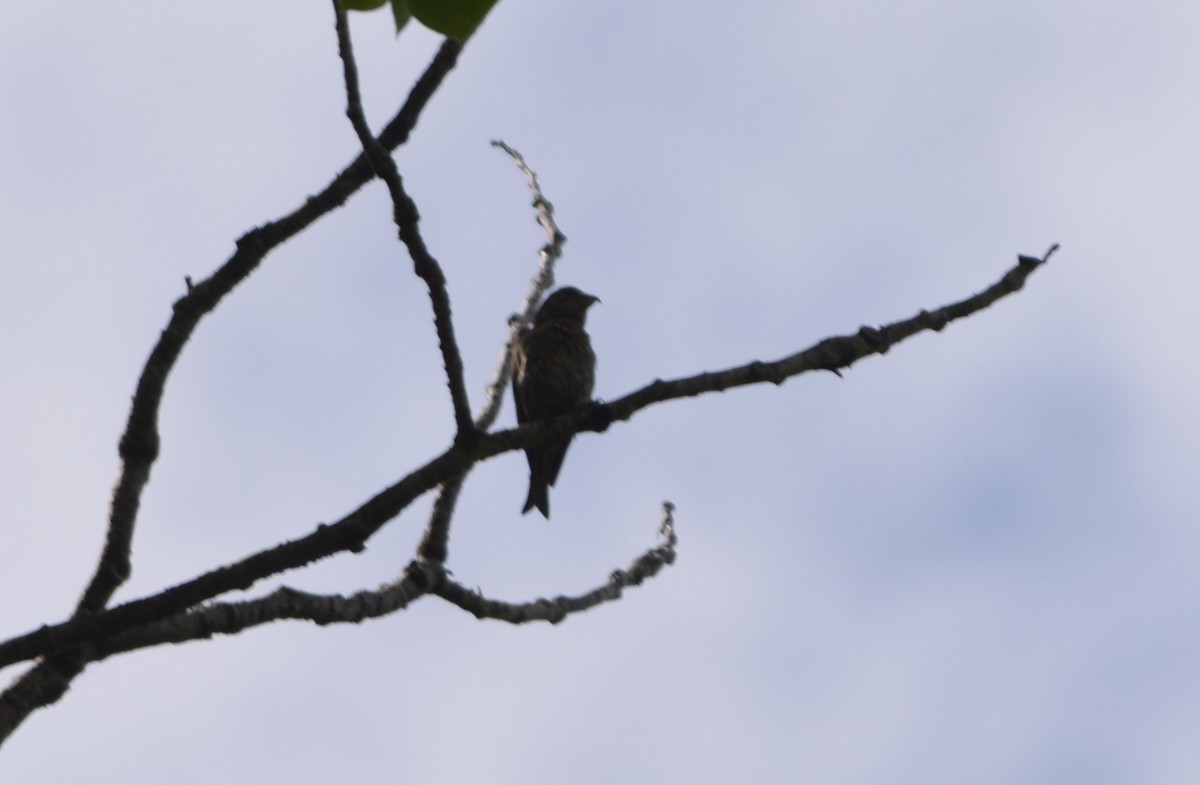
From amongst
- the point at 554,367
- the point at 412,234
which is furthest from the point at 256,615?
the point at 554,367

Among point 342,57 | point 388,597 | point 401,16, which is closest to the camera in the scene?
point 401,16

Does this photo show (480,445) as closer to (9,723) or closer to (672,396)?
(672,396)

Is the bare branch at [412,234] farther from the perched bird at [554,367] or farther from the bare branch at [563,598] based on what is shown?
the perched bird at [554,367]

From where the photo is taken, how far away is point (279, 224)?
3904mm

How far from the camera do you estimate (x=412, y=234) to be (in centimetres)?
341

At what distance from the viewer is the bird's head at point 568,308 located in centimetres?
905

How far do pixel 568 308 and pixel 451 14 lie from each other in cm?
713

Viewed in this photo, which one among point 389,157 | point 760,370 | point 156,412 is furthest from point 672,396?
point 156,412

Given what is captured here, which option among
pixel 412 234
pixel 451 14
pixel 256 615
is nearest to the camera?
pixel 451 14

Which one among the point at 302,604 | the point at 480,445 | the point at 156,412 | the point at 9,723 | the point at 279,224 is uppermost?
the point at 279,224

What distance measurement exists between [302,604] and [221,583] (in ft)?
1.76

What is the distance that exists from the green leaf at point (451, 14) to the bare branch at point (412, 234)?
43.7 inches

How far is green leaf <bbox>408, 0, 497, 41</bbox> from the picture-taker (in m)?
1.93

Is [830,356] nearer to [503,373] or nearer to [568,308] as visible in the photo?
[503,373]
